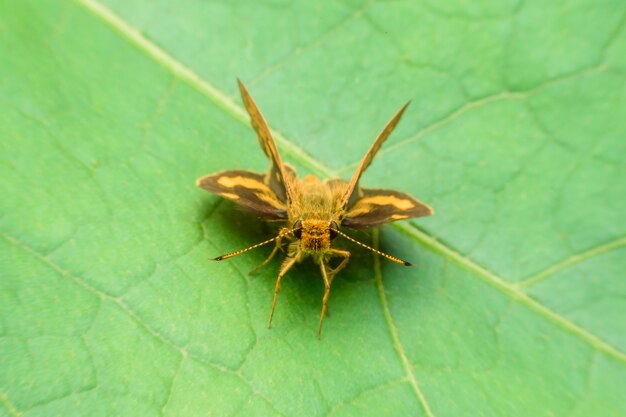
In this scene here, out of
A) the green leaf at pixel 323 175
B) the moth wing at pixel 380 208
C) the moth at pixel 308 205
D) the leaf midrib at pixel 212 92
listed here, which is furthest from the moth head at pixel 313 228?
the leaf midrib at pixel 212 92

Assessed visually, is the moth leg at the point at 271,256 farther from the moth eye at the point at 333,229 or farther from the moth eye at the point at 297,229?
the moth eye at the point at 333,229

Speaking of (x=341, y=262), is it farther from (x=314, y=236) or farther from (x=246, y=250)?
(x=246, y=250)

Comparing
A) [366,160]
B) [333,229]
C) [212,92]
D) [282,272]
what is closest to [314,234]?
[333,229]

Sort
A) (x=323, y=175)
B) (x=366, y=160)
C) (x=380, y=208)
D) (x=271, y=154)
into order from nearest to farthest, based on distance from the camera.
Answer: (x=366, y=160), (x=271, y=154), (x=380, y=208), (x=323, y=175)

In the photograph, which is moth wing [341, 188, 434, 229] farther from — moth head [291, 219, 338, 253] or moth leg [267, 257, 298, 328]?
moth leg [267, 257, 298, 328]

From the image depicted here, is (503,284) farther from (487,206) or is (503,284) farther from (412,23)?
(412,23)

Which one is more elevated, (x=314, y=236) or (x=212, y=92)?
(x=212, y=92)

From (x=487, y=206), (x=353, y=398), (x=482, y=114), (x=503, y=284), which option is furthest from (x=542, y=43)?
(x=353, y=398)
